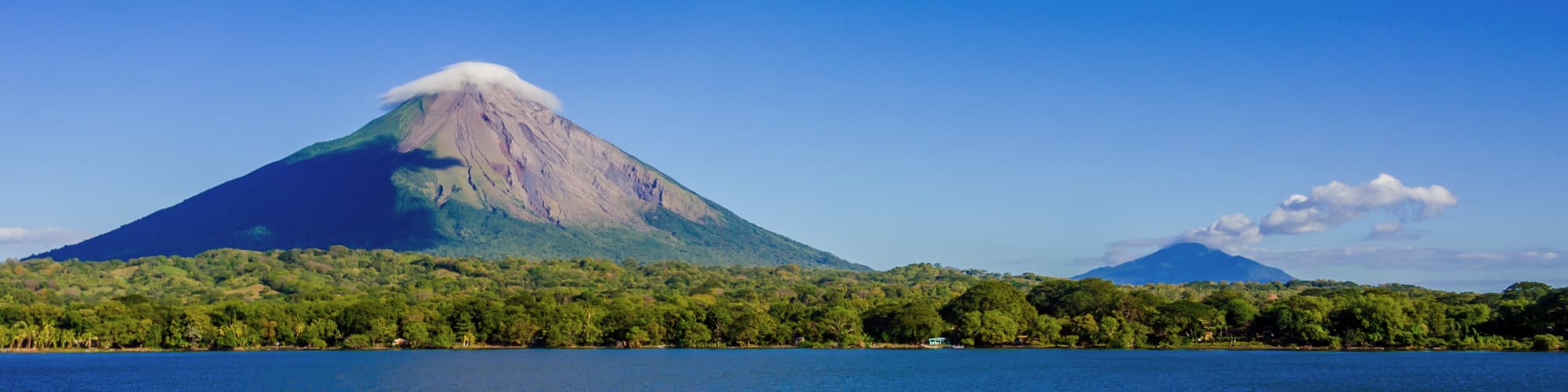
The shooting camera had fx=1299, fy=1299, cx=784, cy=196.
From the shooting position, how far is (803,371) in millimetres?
72188

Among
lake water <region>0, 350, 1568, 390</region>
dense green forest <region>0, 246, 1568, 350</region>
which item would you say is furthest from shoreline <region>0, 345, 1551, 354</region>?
lake water <region>0, 350, 1568, 390</region>

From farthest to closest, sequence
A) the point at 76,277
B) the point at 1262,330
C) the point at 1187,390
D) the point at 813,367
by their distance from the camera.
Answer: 1. the point at 76,277
2. the point at 1262,330
3. the point at 813,367
4. the point at 1187,390

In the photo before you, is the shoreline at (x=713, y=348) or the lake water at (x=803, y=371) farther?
the shoreline at (x=713, y=348)

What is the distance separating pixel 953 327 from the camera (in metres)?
106

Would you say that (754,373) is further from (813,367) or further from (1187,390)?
(1187,390)

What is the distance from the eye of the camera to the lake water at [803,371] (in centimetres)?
6156

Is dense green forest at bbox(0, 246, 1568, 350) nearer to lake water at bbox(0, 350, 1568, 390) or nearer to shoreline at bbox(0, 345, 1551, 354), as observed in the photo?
shoreline at bbox(0, 345, 1551, 354)

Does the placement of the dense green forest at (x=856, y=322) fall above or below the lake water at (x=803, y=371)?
above

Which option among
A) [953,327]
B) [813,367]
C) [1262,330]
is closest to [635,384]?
[813,367]

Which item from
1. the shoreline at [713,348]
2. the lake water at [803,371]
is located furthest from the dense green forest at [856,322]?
the lake water at [803,371]

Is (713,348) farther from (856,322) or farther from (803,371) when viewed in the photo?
(803,371)

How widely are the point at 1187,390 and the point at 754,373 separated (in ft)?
74.8

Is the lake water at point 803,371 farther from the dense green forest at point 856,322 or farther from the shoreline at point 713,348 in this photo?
the dense green forest at point 856,322

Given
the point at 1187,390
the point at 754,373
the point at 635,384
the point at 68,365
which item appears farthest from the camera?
the point at 68,365
